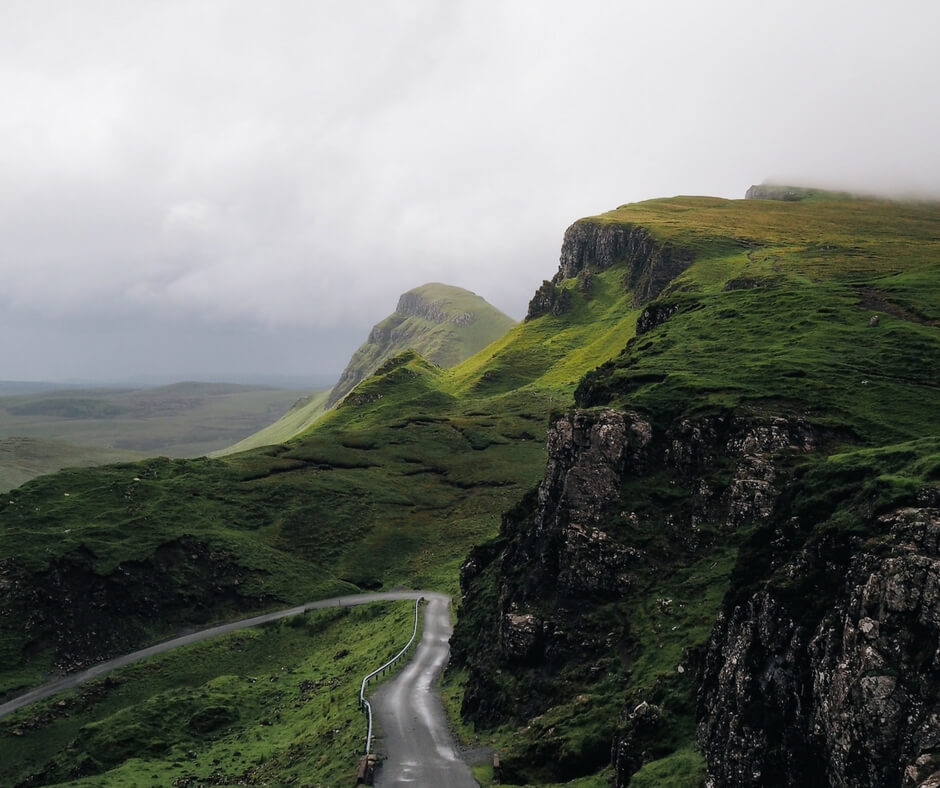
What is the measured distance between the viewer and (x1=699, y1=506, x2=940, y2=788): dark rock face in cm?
2711

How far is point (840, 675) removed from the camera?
29.4 meters

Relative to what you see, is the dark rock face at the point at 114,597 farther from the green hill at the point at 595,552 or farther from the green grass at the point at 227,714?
the green grass at the point at 227,714

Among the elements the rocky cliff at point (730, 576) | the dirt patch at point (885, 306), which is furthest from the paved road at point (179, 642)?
the dirt patch at point (885, 306)

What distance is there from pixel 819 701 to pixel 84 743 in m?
69.3

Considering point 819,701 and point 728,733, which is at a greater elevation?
point 819,701

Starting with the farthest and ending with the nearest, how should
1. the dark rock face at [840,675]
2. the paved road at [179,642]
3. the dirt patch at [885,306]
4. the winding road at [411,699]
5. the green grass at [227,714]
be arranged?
the dirt patch at [885,306] → the paved road at [179,642] → the green grass at [227,714] → the winding road at [411,699] → the dark rock face at [840,675]

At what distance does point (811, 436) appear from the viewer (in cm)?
6316

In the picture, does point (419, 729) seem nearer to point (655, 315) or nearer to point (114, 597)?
point (114, 597)

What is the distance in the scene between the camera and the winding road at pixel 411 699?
4888cm

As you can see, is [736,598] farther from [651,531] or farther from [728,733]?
[651,531]

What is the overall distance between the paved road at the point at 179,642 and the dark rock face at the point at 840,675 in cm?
7698

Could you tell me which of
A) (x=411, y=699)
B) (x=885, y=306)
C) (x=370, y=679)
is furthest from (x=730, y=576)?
(x=885, y=306)

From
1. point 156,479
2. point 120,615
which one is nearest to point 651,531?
point 120,615

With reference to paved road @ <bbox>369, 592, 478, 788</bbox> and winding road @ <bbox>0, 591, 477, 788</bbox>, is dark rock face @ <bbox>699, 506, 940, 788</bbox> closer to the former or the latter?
paved road @ <bbox>369, 592, 478, 788</bbox>
